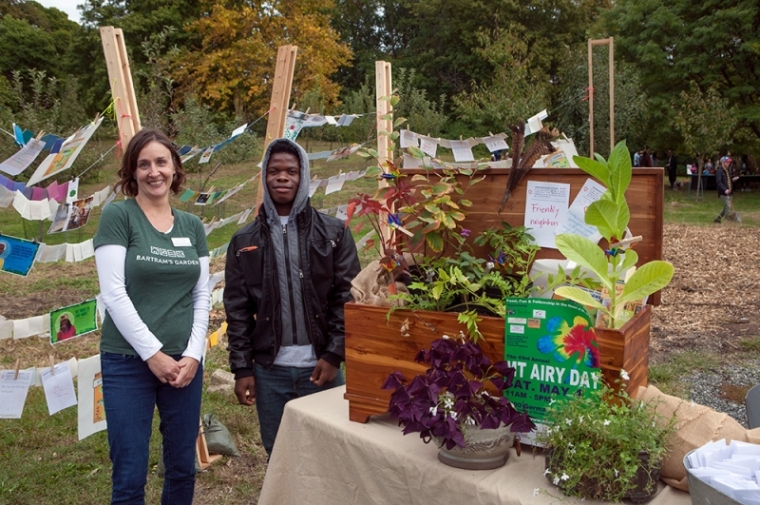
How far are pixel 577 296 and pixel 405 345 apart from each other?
541 millimetres

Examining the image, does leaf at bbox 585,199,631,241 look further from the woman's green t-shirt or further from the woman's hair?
the woman's hair

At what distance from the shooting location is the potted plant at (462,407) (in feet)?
5.13

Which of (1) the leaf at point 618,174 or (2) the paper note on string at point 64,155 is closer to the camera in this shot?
(1) the leaf at point 618,174

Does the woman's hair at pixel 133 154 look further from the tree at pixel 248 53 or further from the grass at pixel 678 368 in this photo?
the tree at pixel 248 53

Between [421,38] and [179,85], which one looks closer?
[179,85]

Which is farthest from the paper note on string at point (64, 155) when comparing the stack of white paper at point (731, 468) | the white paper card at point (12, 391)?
the stack of white paper at point (731, 468)

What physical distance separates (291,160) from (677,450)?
162cm

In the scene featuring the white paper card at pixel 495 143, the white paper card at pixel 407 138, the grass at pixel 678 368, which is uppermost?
the white paper card at pixel 407 138

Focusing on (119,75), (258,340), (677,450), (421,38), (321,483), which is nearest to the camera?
(677,450)

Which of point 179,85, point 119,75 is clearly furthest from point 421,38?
point 119,75

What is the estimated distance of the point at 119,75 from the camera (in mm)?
3047

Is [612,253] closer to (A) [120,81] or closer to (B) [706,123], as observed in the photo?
(A) [120,81]

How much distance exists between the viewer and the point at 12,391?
278 centimetres

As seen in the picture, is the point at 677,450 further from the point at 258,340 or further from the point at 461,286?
the point at 258,340
